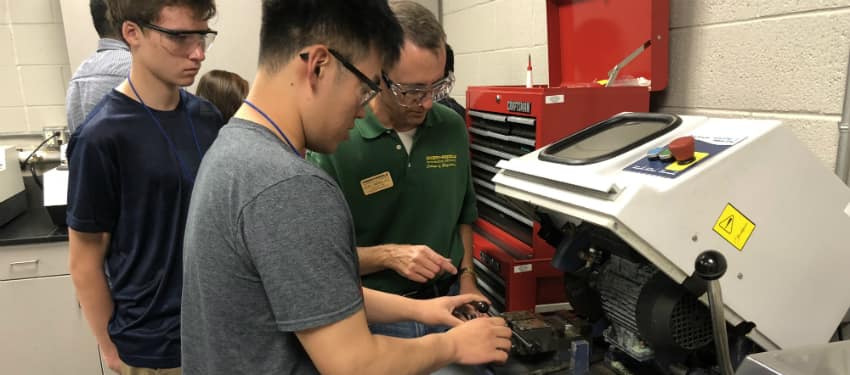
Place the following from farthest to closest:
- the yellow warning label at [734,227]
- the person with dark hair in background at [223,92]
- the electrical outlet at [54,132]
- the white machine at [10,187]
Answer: the electrical outlet at [54,132] < the white machine at [10,187] < the person with dark hair in background at [223,92] < the yellow warning label at [734,227]

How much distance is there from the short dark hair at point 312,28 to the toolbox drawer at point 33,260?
1.97m

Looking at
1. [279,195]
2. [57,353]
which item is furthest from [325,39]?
[57,353]

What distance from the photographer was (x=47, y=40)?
285cm

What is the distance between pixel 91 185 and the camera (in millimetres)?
1175

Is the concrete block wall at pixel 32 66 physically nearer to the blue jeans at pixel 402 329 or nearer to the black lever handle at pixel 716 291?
the blue jeans at pixel 402 329

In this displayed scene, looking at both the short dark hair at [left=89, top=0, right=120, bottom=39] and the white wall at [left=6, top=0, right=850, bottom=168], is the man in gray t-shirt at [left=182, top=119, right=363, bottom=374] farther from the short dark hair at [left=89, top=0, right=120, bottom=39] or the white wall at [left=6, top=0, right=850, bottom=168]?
the short dark hair at [left=89, top=0, right=120, bottom=39]

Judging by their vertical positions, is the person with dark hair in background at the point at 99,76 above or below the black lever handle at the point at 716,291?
above

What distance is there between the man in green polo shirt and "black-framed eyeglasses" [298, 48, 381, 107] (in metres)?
0.44

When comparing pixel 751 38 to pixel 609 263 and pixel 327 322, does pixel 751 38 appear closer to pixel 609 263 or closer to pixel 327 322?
pixel 609 263

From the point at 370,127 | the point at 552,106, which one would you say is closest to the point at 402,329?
the point at 370,127

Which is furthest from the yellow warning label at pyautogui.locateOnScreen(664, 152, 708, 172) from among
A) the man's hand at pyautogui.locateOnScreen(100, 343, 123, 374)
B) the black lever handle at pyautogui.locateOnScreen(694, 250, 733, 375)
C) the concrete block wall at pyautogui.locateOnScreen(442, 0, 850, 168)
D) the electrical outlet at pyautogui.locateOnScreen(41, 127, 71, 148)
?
the electrical outlet at pyautogui.locateOnScreen(41, 127, 71, 148)

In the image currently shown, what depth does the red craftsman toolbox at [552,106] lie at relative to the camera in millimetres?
1412

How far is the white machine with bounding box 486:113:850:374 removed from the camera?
748 millimetres

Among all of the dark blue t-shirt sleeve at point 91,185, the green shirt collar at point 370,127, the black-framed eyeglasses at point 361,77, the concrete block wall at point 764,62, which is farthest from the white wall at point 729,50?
the dark blue t-shirt sleeve at point 91,185
